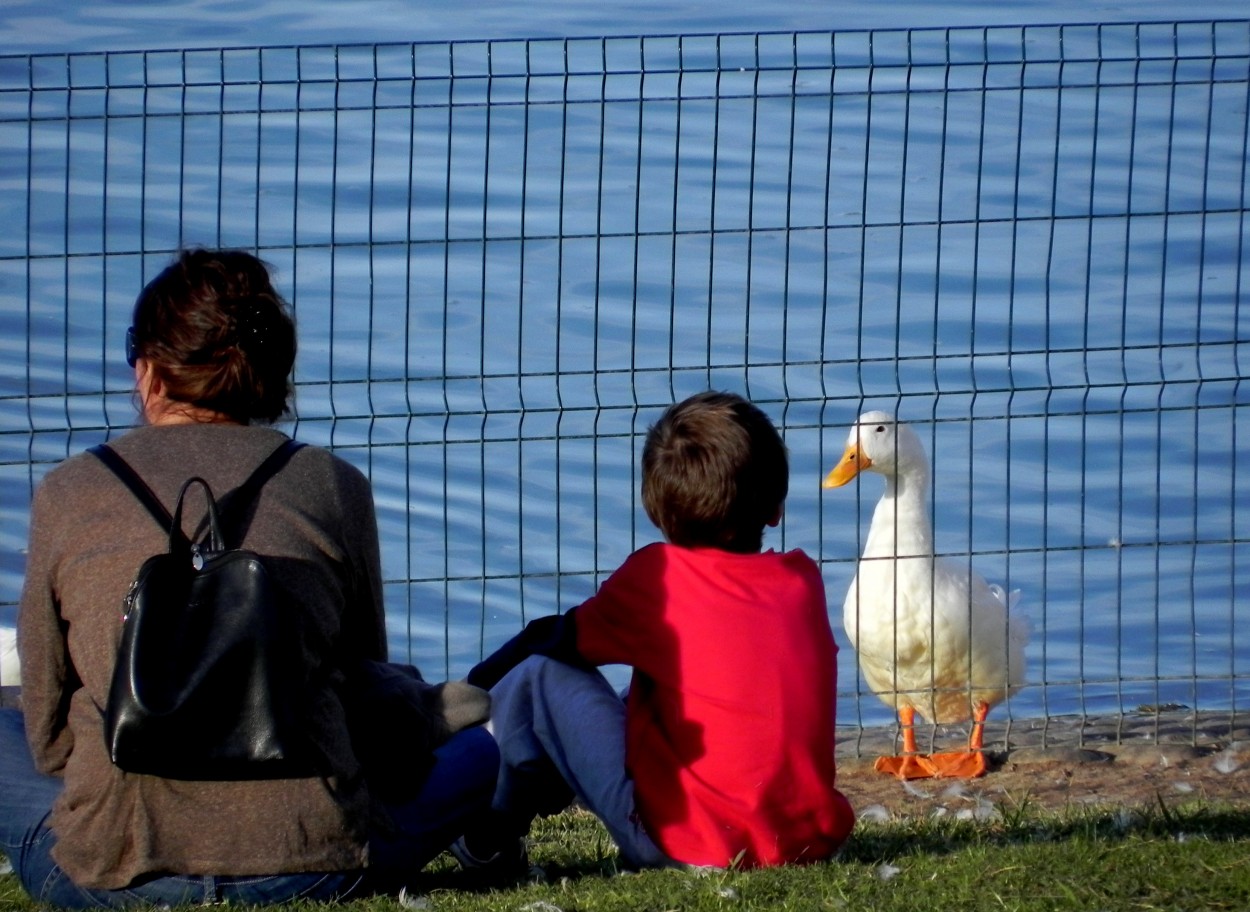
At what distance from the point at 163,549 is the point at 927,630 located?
331 cm

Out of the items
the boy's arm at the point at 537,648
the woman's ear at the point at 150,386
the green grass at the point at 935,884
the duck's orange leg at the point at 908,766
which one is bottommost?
the duck's orange leg at the point at 908,766

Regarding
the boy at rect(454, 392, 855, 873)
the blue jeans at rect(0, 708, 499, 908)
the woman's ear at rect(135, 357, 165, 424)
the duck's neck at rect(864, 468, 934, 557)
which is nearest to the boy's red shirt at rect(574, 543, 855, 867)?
the boy at rect(454, 392, 855, 873)

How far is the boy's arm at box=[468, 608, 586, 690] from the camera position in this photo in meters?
3.59

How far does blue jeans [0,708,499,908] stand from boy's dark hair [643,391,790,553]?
601 mm

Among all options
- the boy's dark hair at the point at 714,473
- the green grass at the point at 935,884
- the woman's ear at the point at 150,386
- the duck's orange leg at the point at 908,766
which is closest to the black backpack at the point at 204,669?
the woman's ear at the point at 150,386

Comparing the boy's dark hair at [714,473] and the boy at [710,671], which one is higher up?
the boy's dark hair at [714,473]

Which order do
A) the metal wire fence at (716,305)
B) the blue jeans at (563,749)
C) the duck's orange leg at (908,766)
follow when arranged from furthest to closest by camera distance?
the metal wire fence at (716,305) → the duck's orange leg at (908,766) → the blue jeans at (563,749)

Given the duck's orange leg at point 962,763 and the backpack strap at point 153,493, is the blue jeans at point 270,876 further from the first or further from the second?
the duck's orange leg at point 962,763

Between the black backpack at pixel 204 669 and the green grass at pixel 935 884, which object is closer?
the black backpack at pixel 204 669

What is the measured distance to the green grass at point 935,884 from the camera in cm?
310

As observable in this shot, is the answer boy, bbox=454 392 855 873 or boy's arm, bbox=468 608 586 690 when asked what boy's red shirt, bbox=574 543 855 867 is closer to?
boy, bbox=454 392 855 873

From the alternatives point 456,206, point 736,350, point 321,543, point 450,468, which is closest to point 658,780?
point 321,543

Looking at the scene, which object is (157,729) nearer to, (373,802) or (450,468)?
(373,802)

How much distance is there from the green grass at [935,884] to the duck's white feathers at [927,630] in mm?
1781
